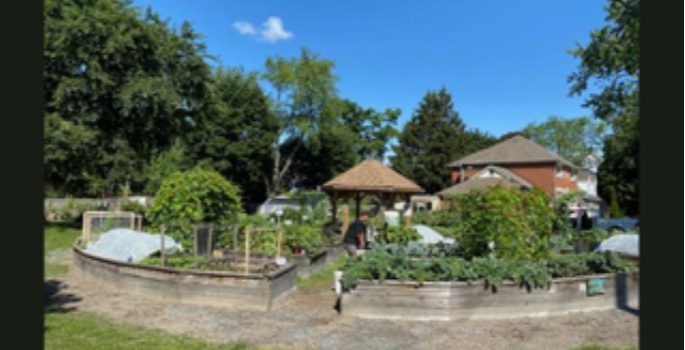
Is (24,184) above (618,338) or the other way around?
above

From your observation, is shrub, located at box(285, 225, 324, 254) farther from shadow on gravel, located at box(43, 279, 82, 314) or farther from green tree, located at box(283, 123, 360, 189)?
green tree, located at box(283, 123, 360, 189)

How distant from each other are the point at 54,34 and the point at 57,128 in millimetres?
4365

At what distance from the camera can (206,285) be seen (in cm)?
827

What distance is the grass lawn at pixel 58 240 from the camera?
11845 mm

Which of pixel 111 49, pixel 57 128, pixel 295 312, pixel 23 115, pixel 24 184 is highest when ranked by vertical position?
pixel 111 49

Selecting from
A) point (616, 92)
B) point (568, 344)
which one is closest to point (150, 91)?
point (616, 92)

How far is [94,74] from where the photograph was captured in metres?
20.3

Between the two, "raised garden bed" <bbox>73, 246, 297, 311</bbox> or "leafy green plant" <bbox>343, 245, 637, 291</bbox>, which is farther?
"raised garden bed" <bbox>73, 246, 297, 311</bbox>

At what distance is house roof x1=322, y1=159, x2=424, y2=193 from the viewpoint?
19438 mm

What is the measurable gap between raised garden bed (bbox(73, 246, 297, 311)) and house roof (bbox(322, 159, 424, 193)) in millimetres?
10265

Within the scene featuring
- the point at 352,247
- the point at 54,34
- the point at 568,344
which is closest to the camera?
the point at 568,344

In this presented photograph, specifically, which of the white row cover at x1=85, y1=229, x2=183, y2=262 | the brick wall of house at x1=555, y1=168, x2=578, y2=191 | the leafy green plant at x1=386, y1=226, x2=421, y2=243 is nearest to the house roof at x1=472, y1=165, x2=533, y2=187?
the brick wall of house at x1=555, y1=168, x2=578, y2=191

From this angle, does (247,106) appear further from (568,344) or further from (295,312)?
(568,344)

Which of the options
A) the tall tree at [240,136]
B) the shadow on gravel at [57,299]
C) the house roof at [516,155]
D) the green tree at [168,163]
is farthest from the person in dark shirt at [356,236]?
the house roof at [516,155]
